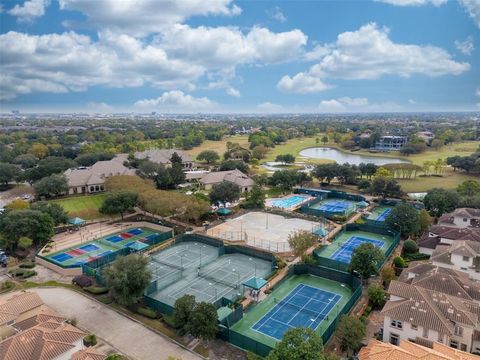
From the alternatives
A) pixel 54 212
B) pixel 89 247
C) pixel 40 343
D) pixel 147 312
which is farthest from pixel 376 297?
pixel 54 212

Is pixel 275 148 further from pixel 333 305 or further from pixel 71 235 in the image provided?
pixel 333 305

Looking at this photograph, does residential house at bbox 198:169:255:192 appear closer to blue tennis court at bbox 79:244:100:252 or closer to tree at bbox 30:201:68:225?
tree at bbox 30:201:68:225

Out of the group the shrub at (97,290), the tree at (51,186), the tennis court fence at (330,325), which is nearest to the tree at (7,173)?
the tree at (51,186)

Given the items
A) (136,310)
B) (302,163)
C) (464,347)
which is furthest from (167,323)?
(302,163)

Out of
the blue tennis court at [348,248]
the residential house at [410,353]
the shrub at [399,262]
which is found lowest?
the blue tennis court at [348,248]

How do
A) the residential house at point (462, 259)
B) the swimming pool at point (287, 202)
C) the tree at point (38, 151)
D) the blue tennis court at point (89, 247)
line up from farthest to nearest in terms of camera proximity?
1. the tree at point (38, 151)
2. the swimming pool at point (287, 202)
3. the blue tennis court at point (89, 247)
4. the residential house at point (462, 259)

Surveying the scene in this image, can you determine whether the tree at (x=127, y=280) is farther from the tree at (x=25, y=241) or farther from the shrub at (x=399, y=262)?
the shrub at (x=399, y=262)
